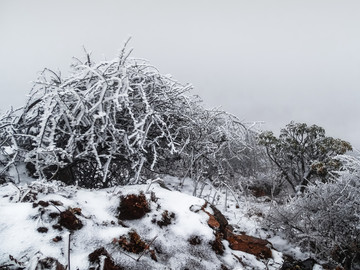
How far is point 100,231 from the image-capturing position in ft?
6.46

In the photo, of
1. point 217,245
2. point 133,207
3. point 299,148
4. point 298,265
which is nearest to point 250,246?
point 298,265

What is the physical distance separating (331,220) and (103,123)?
3668mm

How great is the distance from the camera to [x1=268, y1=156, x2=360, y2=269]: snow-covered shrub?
3.46 metres

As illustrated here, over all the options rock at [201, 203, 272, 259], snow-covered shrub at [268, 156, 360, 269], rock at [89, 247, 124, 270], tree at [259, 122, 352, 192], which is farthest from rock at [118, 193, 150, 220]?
tree at [259, 122, 352, 192]

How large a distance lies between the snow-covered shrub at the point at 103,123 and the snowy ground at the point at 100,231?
25 centimetres

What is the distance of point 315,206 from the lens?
416cm

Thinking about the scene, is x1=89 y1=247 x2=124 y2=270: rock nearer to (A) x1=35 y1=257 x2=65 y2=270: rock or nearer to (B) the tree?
(A) x1=35 y1=257 x2=65 y2=270: rock

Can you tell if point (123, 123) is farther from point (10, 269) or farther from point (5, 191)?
point (10, 269)

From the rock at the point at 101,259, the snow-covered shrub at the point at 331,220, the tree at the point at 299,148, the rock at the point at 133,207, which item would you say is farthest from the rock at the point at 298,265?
the tree at the point at 299,148

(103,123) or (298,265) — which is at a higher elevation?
(103,123)

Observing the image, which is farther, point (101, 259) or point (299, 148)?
point (299, 148)

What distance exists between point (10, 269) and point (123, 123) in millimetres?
1964

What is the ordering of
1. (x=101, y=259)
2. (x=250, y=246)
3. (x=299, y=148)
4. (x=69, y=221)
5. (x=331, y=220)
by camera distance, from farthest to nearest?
(x=299, y=148) → (x=331, y=220) → (x=250, y=246) → (x=69, y=221) → (x=101, y=259)

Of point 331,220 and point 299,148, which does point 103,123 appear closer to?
point 331,220
